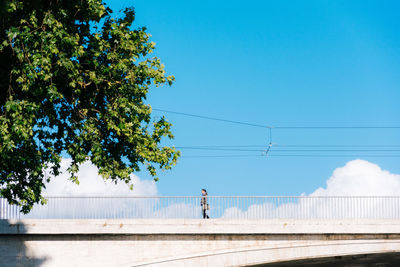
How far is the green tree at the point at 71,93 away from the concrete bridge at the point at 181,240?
3924 mm

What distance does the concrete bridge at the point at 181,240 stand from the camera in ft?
72.5

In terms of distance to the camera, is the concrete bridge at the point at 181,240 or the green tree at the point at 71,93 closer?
the green tree at the point at 71,93

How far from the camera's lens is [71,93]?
60.3 ft

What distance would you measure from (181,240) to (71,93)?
304 inches

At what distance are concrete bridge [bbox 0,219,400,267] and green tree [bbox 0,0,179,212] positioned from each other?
3.92 metres

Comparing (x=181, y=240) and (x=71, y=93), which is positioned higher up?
(x=71, y=93)

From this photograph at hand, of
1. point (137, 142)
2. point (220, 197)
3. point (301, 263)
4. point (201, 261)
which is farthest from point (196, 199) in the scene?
point (301, 263)

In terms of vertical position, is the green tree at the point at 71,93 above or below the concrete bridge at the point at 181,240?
above

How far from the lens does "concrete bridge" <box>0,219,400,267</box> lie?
22.1 meters

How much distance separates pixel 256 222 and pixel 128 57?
27.8 ft

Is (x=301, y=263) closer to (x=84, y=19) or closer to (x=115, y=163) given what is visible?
Result: (x=115, y=163)

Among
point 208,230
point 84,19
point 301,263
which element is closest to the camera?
point 84,19

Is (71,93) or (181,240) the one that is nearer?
(71,93)

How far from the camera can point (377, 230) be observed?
75.2 ft
